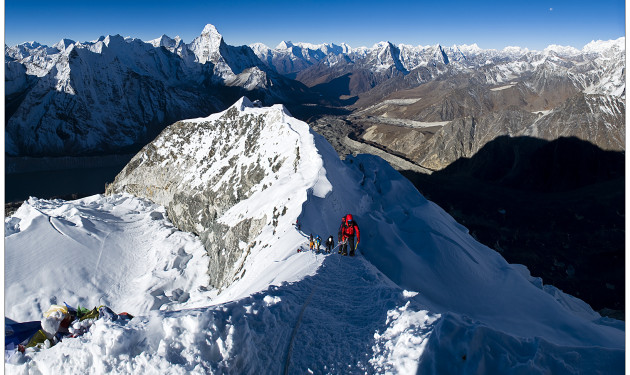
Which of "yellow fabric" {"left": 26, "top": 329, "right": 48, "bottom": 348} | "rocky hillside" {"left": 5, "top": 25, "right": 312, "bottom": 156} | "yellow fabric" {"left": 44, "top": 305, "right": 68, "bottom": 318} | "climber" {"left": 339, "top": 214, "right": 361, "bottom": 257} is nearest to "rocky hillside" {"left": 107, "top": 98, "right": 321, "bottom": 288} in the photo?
"climber" {"left": 339, "top": 214, "right": 361, "bottom": 257}

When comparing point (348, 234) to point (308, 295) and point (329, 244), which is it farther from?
point (308, 295)

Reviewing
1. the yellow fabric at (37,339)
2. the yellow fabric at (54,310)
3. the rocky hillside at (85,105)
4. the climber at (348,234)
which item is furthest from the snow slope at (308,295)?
the rocky hillside at (85,105)

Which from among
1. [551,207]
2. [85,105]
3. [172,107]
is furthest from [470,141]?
[85,105]

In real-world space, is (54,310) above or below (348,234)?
above

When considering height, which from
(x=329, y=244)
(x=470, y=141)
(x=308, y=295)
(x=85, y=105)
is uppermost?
(x=85, y=105)

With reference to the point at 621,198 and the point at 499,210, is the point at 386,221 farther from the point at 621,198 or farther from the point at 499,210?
the point at 621,198

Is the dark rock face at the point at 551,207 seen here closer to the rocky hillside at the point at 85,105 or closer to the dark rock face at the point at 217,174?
the dark rock face at the point at 217,174

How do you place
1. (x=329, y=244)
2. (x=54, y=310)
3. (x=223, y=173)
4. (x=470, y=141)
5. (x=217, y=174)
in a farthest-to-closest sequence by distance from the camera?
(x=470, y=141) < (x=217, y=174) < (x=223, y=173) < (x=329, y=244) < (x=54, y=310)

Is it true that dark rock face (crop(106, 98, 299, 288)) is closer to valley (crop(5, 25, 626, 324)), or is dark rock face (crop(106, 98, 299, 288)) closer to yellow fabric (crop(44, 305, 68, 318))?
yellow fabric (crop(44, 305, 68, 318))
